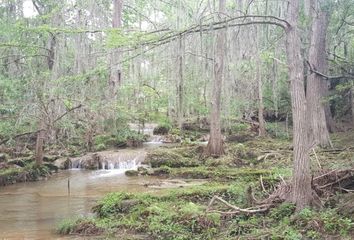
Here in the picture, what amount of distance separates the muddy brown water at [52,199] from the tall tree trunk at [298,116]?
390cm

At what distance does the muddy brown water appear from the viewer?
8609 mm

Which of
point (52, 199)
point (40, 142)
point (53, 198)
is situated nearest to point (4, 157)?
point (40, 142)

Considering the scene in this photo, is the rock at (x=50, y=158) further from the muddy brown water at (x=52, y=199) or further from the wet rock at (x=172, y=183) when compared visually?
the wet rock at (x=172, y=183)

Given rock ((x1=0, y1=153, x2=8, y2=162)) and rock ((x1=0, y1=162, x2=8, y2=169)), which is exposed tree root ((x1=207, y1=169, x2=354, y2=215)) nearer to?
rock ((x1=0, y1=162, x2=8, y2=169))

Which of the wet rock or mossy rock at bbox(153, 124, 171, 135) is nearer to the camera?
the wet rock

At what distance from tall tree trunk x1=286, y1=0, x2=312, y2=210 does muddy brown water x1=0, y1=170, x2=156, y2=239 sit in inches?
153

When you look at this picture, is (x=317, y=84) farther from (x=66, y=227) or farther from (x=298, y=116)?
(x=66, y=227)

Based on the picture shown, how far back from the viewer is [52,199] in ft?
38.4

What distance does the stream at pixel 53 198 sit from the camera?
8.62 m

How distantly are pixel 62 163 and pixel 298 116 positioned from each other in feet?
40.0

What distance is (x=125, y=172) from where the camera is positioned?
51.1 ft

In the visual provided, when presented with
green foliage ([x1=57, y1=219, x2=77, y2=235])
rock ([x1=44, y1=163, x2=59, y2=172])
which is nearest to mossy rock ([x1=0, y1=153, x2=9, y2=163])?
rock ([x1=44, y1=163, x2=59, y2=172])

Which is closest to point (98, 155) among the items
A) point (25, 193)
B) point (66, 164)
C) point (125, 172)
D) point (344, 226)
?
point (66, 164)

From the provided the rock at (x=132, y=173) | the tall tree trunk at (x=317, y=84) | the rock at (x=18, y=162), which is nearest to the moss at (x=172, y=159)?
the rock at (x=132, y=173)
